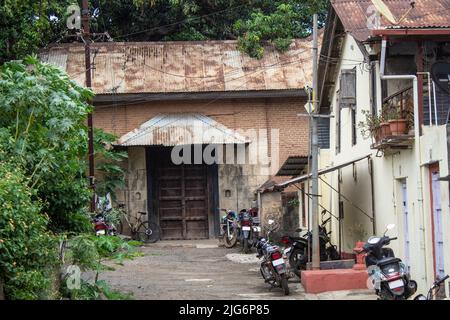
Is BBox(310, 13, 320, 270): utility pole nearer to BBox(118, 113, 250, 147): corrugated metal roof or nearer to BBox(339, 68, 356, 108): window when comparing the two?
BBox(339, 68, 356, 108): window

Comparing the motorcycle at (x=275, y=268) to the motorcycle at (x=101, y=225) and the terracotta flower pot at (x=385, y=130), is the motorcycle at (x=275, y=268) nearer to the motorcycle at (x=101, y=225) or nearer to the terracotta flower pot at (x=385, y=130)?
the terracotta flower pot at (x=385, y=130)

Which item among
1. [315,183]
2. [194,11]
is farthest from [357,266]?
[194,11]

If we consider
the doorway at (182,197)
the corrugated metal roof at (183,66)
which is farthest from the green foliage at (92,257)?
Answer: the doorway at (182,197)

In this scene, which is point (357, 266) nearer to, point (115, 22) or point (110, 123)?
point (110, 123)

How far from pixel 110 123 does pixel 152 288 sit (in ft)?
44.7

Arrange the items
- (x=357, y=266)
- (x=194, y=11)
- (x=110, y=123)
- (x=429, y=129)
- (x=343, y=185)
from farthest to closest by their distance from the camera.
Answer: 1. (x=194, y=11)
2. (x=110, y=123)
3. (x=343, y=185)
4. (x=357, y=266)
5. (x=429, y=129)

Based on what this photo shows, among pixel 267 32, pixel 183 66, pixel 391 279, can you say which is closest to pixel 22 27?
pixel 183 66

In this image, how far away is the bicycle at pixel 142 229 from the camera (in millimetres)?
26641

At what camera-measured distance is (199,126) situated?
2752 centimetres

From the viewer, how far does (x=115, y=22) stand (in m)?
34.2

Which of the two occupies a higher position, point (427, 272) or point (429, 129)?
point (429, 129)

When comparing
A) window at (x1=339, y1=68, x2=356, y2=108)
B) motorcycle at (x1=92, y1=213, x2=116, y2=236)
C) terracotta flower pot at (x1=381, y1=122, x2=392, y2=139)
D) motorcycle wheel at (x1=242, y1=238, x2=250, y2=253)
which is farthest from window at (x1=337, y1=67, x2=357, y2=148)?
motorcycle at (x1=92, y1=213, x2=116, y2=236)

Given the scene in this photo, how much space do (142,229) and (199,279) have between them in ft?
34.5

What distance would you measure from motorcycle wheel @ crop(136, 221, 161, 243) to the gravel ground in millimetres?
3799
